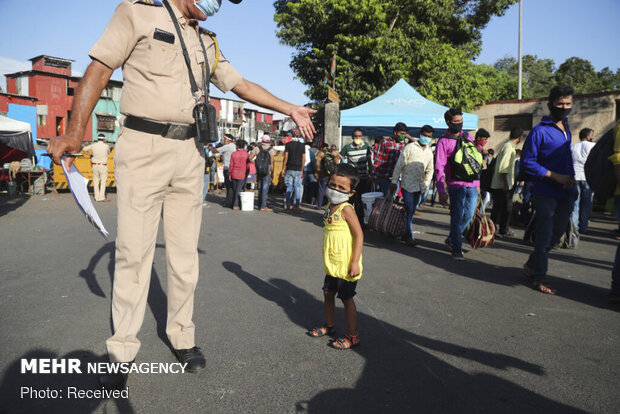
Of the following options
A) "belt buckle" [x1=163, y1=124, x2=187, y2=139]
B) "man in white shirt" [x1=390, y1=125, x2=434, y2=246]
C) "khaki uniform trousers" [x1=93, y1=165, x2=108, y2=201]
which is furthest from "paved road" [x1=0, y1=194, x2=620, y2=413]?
"khaki uniform trousers" [x1=93, y1=165, x2=108, y2=201]

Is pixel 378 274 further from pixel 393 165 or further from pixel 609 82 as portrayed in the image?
pixel 609 82

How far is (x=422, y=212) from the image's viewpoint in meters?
11.3

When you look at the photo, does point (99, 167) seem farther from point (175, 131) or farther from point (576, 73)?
point (576, 73)

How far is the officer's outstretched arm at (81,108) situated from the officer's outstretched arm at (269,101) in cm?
85

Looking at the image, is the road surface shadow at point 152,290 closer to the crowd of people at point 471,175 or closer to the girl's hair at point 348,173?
the girl's hair at point 348,173

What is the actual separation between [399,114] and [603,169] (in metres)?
8.81

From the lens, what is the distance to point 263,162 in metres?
11.2

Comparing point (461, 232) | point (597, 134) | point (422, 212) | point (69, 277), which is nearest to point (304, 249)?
point (461, 232)

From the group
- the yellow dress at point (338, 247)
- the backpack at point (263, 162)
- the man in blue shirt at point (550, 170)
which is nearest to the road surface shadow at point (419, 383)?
the yellow dress at point (338, 247)

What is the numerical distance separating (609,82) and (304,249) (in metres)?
46.9

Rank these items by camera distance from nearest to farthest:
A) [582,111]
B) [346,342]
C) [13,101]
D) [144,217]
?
1. [144,217]
2. [346,342]
3. [582,111]
4. [13,101]

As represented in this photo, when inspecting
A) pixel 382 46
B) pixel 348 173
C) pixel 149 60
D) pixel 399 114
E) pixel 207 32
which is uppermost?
pixel 382 46

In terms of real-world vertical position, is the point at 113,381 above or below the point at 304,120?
below

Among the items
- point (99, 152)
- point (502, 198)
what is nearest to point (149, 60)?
point (502, 198)
